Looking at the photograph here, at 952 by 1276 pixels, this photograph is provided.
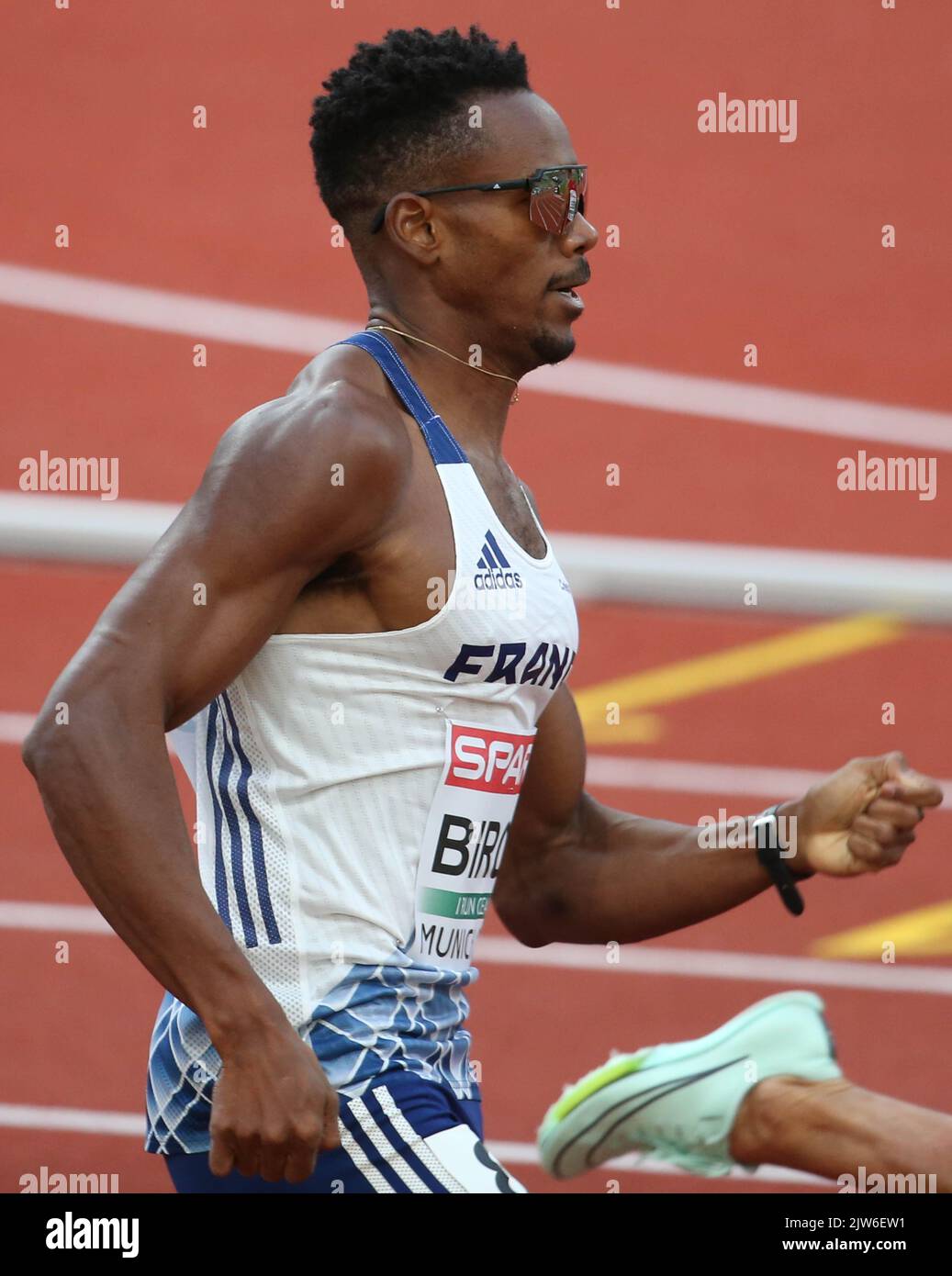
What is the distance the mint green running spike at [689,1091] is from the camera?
9.16 ft

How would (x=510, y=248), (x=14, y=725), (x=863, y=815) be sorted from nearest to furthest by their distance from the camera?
(x=510, y=248) < (x=863, y=815) < (x=14, y=725)

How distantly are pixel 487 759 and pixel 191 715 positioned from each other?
46cm

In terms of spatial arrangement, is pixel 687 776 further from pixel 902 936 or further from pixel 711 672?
pixel 902 936

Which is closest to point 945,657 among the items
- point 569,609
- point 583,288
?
point 583,288

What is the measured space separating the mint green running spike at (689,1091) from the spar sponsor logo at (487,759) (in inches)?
22.1

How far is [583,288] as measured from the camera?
271 inches

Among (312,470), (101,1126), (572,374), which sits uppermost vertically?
(572,374)

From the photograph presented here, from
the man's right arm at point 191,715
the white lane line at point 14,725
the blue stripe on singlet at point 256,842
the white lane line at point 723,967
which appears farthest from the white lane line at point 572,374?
the man's right arm at point 191,715

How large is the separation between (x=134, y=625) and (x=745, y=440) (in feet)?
16.1

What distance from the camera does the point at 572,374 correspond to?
693 cm

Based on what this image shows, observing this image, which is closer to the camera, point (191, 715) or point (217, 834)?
point (191, 715)

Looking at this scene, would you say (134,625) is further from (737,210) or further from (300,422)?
(737,210)

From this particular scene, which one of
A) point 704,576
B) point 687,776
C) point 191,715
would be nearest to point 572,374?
point 687,776

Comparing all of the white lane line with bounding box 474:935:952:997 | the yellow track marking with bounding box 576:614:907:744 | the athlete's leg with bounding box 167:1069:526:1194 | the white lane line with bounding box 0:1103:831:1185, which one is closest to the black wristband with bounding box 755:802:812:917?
the athlete's leg with bounding box 167:1069:526:1194
